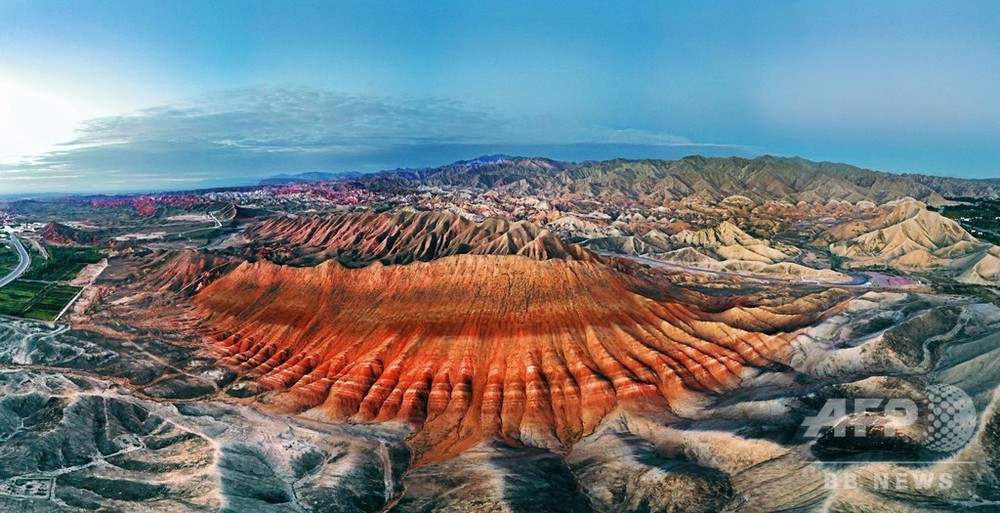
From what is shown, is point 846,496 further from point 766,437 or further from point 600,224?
point 600,224

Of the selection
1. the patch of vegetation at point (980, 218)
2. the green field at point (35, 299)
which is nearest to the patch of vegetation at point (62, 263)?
the green field at point (35, 299)

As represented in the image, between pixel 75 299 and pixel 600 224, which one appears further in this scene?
Answer: pixel 600 224

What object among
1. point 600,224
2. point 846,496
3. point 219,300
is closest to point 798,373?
point 846,496

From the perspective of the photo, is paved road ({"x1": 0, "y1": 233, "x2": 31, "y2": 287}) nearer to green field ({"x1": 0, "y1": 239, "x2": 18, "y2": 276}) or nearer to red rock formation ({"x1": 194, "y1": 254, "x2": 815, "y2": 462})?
green field ({"x1": 0, "y1": 239, "x2": 18, "y2": 276})

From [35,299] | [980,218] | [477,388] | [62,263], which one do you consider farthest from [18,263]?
[980,218]

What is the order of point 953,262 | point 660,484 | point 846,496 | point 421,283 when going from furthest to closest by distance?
point 953,262, point 421,283, point 660,484, point 846,496

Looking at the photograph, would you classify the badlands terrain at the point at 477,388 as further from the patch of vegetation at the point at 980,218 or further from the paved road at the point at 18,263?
the patch of vegetation at the point at 980,218
